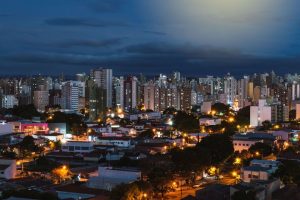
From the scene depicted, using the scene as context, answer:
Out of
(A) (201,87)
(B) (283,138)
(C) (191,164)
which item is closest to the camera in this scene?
(C) (191,164)

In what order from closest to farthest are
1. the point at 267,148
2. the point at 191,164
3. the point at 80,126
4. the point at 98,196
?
the point at 98,196, the point at 191,164, the point at 267,148, the point at 80,126

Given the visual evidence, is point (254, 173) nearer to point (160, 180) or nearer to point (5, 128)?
point (160, 180)

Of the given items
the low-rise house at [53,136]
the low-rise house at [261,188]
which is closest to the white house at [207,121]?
the low-rise house at [53,136]

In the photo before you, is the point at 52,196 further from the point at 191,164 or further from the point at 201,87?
the point at 201,87

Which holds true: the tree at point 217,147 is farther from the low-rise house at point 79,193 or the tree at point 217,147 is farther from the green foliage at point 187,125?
the green foliage at point 187,125

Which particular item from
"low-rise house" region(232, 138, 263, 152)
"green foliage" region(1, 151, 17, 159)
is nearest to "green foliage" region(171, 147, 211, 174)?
"green foliage" region(1, 151, 17, 159)

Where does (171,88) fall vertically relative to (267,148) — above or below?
above

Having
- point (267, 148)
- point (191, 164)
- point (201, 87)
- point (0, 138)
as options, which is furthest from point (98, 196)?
point (201, 87)
